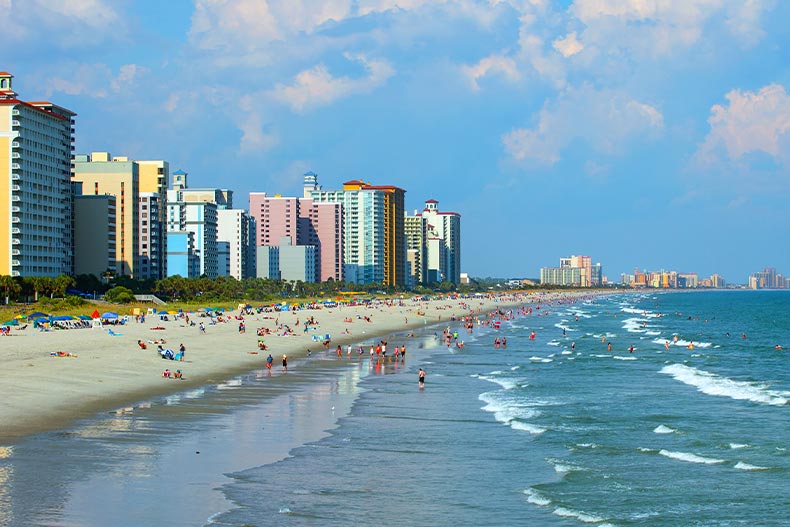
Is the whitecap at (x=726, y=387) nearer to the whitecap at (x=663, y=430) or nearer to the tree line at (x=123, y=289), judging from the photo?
the whitecap at (x=663, y=430)

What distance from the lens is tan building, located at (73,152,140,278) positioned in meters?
172

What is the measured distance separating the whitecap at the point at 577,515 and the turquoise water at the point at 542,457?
7cm

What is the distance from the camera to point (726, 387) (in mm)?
48375

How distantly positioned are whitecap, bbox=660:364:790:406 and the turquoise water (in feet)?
0.38

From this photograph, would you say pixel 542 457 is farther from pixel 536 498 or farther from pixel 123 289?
pixel 123 289

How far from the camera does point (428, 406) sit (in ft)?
130

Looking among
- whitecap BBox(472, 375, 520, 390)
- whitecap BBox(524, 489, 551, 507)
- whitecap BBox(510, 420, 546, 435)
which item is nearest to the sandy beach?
whitecap BBox(472, 375, 520, 390)

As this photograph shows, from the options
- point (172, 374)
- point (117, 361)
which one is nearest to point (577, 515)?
point (172, 374)

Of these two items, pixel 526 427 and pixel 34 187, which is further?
pixel 34 187

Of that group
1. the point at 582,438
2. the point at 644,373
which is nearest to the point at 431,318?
the point at 644,373

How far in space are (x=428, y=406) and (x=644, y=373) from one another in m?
20.7

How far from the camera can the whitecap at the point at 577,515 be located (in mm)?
→ 21312

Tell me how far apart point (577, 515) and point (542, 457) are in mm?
6786

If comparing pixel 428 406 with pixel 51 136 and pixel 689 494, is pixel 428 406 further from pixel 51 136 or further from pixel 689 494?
pixel 51 136
